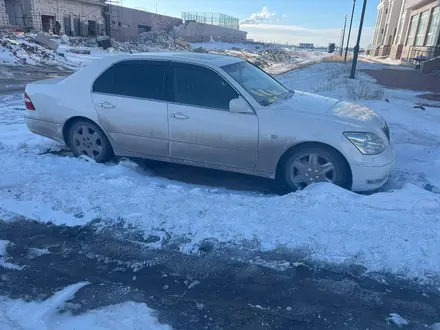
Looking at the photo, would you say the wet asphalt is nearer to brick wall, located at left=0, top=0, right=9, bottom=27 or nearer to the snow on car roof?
the snow on car roof

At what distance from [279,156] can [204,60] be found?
1.61m

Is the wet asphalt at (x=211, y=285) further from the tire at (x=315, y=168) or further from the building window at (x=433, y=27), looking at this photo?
the building window at (x=433, y=27)

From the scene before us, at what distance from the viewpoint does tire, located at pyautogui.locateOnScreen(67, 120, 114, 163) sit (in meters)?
5.12

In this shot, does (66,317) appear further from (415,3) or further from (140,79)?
(415,3)

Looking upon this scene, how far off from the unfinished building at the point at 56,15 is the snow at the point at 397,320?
44192mm

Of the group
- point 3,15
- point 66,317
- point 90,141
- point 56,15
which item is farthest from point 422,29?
point 56,15

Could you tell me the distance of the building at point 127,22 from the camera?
174 ft

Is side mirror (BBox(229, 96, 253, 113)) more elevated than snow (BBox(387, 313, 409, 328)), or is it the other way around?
side mirror (BBox(229, 96, 253, 113))

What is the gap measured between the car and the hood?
0.02m

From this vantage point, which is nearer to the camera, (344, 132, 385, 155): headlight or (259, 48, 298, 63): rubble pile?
(344, 132, 385, 155): headlight

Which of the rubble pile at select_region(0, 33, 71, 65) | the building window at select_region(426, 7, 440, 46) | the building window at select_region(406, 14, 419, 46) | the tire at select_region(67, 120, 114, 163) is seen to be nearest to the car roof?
the tire at select_region(67, 120, 114, 163)

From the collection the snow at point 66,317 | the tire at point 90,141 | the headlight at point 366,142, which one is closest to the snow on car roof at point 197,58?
the tire at point 90,141

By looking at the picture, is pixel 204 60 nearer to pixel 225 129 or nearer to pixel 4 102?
pixel 225 129

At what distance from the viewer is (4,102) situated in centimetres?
1009
